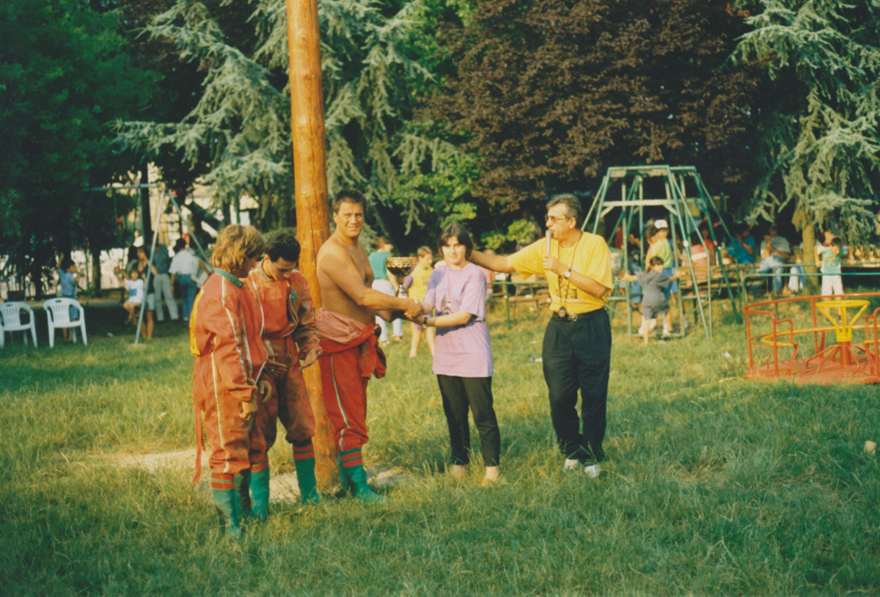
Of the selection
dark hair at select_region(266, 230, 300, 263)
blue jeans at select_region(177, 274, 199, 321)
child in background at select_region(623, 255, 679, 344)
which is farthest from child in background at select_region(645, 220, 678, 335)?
blue jeans at select_region(177, 274, 199, 321)

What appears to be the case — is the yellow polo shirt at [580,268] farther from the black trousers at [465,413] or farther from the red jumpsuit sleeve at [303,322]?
the red jumpsuit sleeve at [303,322]

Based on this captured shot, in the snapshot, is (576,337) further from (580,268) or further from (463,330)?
(463,330)

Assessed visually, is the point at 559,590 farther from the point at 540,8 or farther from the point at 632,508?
the point at 540,8

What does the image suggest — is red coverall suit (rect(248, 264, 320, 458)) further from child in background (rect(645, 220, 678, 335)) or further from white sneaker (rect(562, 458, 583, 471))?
child in background (rect(645, 220, 678, 335))

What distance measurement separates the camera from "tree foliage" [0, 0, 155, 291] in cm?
1658

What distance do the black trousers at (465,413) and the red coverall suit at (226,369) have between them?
62.3 inches

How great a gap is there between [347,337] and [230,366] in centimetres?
104

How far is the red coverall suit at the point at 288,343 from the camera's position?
526 centimetres

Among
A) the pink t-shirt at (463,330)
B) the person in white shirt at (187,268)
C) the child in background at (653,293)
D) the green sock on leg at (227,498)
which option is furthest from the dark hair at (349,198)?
the person in white shirt at (187,268)

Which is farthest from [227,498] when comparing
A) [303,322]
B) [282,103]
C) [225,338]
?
[282,103]

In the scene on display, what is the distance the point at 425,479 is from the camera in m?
6.11

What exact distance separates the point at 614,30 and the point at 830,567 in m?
18.1

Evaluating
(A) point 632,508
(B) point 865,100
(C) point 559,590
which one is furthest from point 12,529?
(B) point 865,100

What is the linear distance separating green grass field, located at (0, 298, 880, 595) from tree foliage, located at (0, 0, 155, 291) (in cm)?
968
